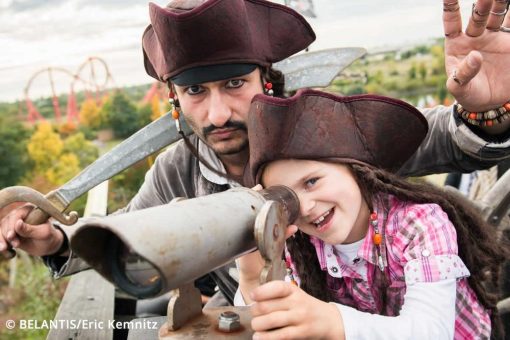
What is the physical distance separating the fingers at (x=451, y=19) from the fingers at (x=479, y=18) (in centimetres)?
4

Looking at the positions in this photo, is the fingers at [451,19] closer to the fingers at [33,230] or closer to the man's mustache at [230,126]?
the man's mustache at [230,126]

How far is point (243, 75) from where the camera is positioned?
2168 millimetres

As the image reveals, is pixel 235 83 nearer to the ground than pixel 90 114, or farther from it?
farther from it

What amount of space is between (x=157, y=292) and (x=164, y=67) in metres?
1.30

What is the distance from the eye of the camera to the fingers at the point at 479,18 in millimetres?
1684

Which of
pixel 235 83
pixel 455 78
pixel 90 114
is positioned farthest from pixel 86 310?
pixel 90 114

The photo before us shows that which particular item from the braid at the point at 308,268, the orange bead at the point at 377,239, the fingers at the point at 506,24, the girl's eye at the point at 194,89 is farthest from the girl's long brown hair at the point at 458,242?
the girl's eye at the point at 194,89

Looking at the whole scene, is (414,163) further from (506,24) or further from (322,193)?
(322,193)

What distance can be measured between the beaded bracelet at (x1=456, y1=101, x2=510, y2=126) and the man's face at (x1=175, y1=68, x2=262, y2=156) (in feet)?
2.43

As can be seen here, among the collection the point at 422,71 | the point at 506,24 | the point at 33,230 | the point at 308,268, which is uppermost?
the point at 506,24

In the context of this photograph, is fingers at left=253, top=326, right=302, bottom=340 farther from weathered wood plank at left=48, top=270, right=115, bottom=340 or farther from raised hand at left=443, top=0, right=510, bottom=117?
weathered wood plank at left=48, top=270, right=115, bottom=340

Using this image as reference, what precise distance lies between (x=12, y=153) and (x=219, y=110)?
3768mm

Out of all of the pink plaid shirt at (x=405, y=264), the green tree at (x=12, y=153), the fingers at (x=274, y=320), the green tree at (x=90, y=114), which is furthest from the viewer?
the green tree at (x=90, y=114)

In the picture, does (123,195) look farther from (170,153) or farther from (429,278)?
(429,278)
